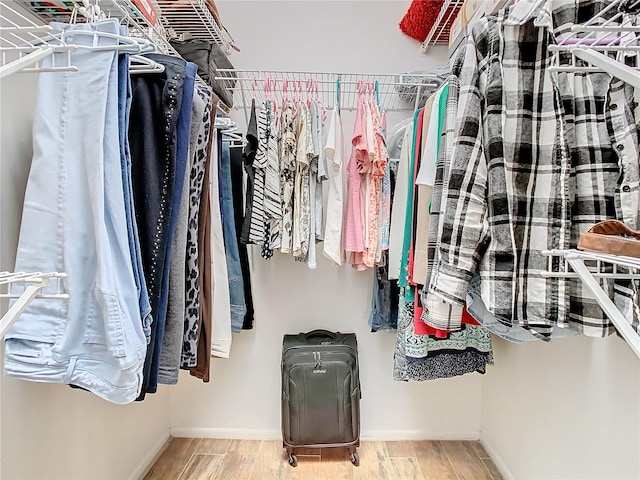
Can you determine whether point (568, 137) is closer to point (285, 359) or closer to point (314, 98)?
point (314, 98)

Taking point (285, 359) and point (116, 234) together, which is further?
point (285, 359)

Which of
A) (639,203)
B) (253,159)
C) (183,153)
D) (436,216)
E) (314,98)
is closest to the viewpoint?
(639,203)

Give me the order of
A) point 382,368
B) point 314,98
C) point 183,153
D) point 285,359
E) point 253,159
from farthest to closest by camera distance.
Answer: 1. point 382,368
2. point 285,359
3. point 314,98
4. point 253,159
5. point 183,153

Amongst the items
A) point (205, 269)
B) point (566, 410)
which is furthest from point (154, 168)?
point (566, 410)

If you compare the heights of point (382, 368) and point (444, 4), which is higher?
point (444, 4)

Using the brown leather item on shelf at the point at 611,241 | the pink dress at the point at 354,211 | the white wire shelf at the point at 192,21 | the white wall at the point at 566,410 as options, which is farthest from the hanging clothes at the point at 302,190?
the brown leather item on shelf at the point at 611,241

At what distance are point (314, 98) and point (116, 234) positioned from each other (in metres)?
1.13

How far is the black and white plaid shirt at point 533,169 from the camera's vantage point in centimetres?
78

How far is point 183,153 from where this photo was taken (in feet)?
3.15

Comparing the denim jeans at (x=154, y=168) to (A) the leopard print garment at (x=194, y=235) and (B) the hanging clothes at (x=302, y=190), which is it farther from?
(B) the hanging clothes at (x=302, y=190)

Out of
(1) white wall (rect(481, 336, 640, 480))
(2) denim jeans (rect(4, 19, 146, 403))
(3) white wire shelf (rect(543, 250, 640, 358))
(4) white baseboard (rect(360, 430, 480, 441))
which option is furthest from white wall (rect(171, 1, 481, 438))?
(3) white wire shelf (rect(543, 250, 640, 358))

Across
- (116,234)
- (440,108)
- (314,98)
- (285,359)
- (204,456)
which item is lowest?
(204,456)

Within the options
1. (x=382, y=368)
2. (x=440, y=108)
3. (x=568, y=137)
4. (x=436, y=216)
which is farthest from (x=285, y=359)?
(x=568, y=137)

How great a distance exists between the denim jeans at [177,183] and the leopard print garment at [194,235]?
0.13 m
